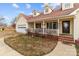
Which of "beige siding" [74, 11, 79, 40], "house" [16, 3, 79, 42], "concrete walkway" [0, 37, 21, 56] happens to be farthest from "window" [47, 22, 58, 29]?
"concrete walkway" [0, 37, 21, 56]

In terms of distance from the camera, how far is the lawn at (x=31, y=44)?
3.23 m

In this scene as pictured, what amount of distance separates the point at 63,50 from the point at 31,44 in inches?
22.0

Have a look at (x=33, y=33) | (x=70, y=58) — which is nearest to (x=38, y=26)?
(x=33, y=33)

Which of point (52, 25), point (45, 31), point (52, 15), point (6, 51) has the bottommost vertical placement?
point (6, 51)

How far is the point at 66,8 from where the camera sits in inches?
125

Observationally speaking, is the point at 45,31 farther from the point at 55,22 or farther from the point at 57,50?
the point at 57,50

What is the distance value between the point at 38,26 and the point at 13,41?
51 cm

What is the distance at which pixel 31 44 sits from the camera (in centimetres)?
327

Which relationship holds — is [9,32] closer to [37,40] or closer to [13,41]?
[13,41]

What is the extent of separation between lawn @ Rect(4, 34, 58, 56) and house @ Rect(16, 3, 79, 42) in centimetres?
13

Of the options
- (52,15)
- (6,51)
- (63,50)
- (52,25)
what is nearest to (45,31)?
(52,25)

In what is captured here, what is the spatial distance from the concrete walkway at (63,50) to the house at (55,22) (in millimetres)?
120

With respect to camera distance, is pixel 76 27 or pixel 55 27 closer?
pixel 76 27

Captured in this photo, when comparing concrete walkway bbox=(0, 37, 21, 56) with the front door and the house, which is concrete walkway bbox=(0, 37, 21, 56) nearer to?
the house
